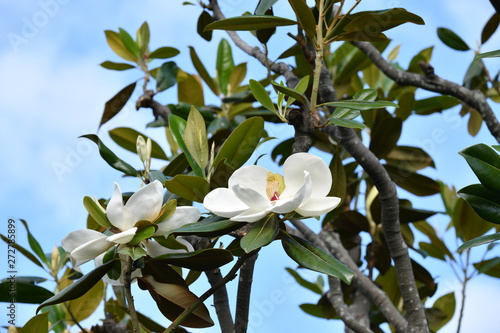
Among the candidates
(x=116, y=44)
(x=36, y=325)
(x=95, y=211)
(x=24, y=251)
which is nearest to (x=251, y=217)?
(x=95, y=211)

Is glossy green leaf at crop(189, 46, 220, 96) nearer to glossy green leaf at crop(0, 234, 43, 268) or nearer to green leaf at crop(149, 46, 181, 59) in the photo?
green leaf at crop(149, 46, 181, 59)

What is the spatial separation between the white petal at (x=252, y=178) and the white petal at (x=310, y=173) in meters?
0.04

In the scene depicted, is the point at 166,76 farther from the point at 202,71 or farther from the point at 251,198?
the point at 251,198

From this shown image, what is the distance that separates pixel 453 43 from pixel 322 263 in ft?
5.77

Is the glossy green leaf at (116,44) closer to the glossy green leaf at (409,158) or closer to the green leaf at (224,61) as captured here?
the green leaf at (224,61)

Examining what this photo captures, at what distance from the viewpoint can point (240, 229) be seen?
37.4 inches

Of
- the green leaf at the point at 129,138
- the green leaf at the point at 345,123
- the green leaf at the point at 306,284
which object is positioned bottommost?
the green leaf at the point at 345,123

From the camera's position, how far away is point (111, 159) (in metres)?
1.18

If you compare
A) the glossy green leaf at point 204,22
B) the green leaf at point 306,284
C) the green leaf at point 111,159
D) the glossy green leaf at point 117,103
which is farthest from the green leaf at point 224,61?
the green leaf at point 111,159

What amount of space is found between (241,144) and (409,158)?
115 cm

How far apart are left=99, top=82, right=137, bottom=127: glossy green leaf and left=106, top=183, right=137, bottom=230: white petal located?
3.04 feet

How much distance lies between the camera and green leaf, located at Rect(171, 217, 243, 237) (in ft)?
2.74

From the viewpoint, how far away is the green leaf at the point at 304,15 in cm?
108

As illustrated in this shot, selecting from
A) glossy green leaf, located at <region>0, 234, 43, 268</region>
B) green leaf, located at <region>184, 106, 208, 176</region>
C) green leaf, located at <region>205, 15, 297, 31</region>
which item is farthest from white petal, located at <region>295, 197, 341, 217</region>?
glossy green leaf, located at <region>0, 234, 43, 268</region>
